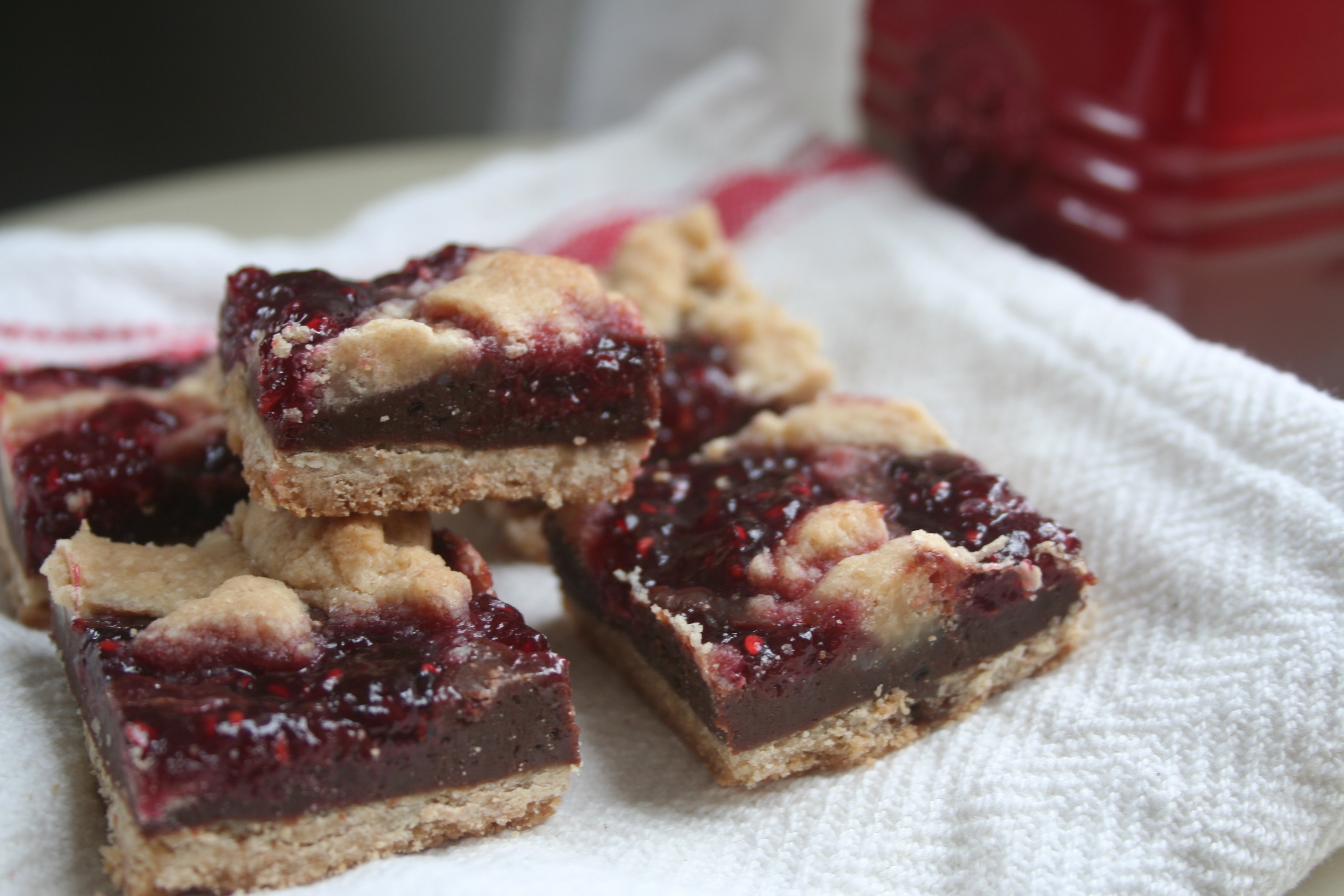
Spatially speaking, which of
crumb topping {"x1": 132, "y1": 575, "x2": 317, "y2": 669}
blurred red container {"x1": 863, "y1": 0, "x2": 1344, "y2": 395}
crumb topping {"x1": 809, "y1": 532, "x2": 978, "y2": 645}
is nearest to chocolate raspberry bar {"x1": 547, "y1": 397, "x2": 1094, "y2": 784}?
crumb topping {"x1": 809, "y1": 532, "x2": 978, "y2": 645}

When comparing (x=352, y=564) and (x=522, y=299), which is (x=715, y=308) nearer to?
(x=522, y=299)

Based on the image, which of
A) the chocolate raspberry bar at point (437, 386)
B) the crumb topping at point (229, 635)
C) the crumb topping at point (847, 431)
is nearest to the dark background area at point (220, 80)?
the chocolate raspberry bar at point (437, 386)

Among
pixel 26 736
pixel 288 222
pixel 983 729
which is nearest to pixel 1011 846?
pixel 983 729

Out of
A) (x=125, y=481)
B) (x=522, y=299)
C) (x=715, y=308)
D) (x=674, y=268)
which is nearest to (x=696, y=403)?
(x=715, y=308)

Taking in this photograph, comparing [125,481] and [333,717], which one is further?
[125,481]

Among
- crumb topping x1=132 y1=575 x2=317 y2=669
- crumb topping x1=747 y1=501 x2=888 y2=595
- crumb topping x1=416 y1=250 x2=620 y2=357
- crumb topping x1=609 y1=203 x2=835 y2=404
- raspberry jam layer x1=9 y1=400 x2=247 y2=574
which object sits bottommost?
raspberry jam layer x1=9 y1=400 x2=247 y2=574

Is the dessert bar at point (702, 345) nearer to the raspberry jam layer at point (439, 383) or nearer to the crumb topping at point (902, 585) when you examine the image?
the raspberry jam layer at point (439, 383)

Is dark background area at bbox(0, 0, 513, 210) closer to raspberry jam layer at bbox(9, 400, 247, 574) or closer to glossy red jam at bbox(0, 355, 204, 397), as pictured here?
glossy red jam at bbox(0, 355, 204, 397)
